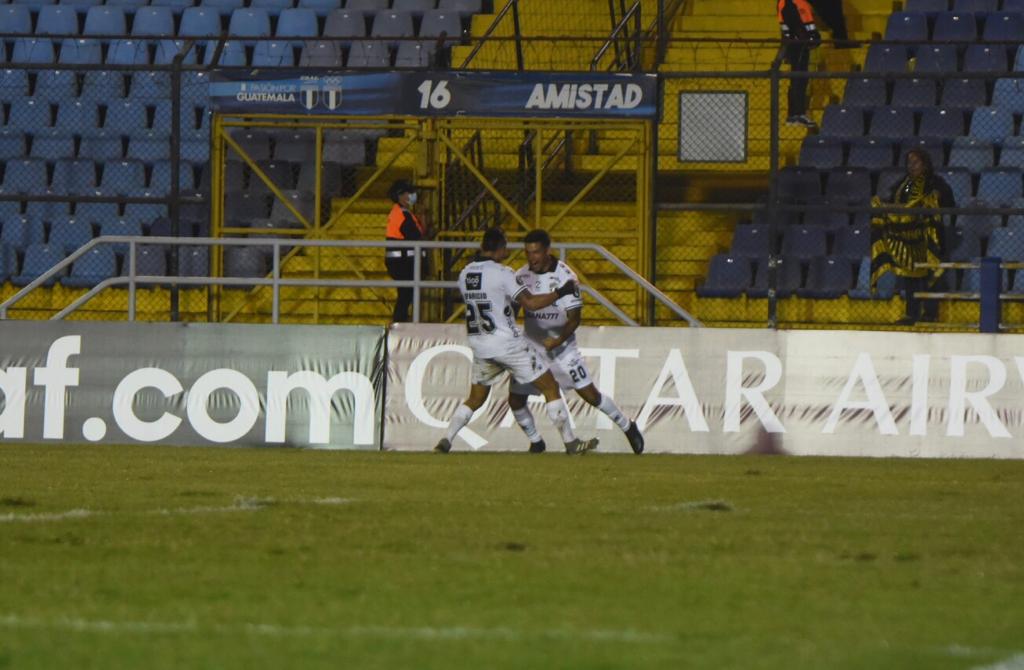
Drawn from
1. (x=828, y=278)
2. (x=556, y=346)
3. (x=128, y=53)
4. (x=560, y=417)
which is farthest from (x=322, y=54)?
(x=560, y=417)

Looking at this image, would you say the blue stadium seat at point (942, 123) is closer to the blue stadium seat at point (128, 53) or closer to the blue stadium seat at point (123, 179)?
the blue stadium seat at point (123, 179)

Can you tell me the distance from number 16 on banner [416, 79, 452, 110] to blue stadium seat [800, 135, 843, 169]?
4.89 m

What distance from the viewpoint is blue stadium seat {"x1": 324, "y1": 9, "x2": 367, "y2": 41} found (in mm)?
27344

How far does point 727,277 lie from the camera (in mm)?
22750

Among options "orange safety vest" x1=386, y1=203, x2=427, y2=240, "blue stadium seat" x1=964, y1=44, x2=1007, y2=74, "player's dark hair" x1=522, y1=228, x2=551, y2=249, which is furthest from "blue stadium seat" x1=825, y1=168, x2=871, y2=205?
"player's dark hair" x1=522, y1=228, x2=551, y2=249

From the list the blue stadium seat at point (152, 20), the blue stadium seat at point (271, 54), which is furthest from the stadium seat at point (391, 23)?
the blue stadium seat at point (152, 20)

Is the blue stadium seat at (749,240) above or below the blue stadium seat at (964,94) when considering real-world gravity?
below

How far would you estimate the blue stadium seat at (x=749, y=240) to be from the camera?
2316cm

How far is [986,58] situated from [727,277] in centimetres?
502

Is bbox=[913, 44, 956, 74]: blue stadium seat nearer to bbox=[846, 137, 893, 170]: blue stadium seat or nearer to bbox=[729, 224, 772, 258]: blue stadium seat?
bbox=[846, 137, 893, 170]: blue stadium seat

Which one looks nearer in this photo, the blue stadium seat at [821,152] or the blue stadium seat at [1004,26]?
the blue stadium seat at [821,152]

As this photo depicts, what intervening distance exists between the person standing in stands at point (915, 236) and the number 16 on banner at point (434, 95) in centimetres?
486

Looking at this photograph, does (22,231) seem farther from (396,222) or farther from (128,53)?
(396,222)

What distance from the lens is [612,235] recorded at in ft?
69.5
